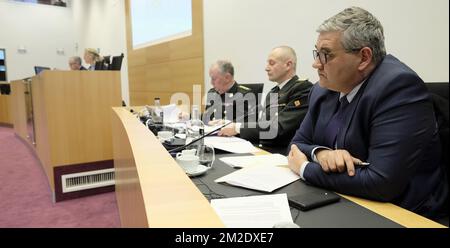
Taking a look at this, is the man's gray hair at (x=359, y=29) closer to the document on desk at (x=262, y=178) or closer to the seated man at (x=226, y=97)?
the document on desk at (x=262, y=178)

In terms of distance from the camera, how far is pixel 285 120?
1842mm

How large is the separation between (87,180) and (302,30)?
2234 mm

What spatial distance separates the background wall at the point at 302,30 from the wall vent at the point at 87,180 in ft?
5.46

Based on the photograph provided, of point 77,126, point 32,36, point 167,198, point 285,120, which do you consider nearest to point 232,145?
point 285,120

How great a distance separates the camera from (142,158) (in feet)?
2.90

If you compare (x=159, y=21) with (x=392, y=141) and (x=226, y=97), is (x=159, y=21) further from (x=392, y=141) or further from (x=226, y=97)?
(x=392, y=141)

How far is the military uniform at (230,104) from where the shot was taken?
8.34 feet

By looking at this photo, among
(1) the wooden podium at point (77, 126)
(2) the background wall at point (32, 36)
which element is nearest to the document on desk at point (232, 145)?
(1) the wooden podium at point (77, 126)

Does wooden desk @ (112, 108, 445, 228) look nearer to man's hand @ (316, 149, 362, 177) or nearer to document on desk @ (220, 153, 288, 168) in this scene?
man's hand @ (316, 149, 362, 177)

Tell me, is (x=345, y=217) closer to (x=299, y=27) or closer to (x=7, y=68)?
(x=299, y=27)

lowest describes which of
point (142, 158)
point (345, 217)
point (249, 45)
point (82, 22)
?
point (345, 217)

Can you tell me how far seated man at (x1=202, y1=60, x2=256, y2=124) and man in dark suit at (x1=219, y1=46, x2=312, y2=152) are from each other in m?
0.49
